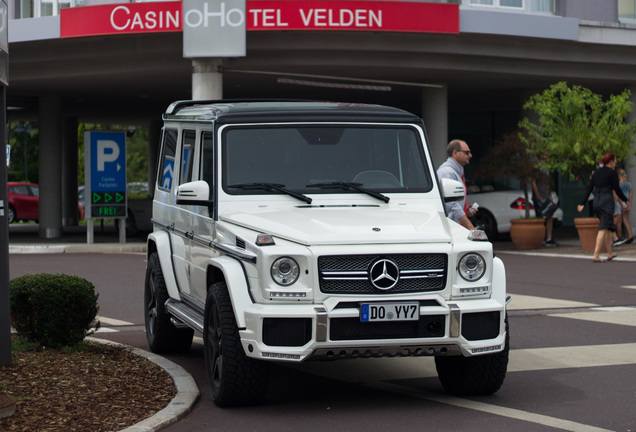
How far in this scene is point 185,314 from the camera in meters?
8.00

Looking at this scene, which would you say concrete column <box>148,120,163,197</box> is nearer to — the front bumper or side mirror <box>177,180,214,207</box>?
side mirror <box>177,180,214,207</box>

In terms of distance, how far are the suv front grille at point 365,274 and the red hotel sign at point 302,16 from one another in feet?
53.6

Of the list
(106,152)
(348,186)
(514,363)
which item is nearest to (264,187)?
(348,186)

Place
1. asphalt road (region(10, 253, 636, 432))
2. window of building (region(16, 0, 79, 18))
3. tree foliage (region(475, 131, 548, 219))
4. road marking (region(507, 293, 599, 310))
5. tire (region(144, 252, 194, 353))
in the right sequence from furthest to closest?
window of building (region(16, 0, 79, 18)), tree foliage (region(475, 131, 548, 219)), road marking (region(507, 293, 599, 310)), tire (region(144, 252, 194, 353)), asphalt road (region(10, 253, 636, 432))

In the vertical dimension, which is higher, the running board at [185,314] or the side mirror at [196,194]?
the side mirror at [196,194]

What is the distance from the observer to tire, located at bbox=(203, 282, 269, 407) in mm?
6566

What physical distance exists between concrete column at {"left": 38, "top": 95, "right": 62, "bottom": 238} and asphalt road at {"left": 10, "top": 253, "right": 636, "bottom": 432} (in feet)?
62.0

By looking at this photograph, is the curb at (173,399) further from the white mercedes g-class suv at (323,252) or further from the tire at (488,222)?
the tire at (488,222)

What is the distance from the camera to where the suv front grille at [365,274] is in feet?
21.2

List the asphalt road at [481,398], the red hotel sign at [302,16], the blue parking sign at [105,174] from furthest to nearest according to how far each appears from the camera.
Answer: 1. the blue parking sign at [105,174]
2. the red hotel sign at [302,16]
3. the asphalt road at [481,398]

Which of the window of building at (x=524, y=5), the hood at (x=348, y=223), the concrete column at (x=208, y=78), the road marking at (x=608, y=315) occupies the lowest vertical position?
the road marking at (x=608, y=315)

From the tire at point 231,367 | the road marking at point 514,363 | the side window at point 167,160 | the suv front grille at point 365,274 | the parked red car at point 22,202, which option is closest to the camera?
the suv front grille at point 365,274

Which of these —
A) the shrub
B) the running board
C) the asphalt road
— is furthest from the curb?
the shrub

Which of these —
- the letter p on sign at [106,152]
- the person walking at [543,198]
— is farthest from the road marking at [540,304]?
the letter p on sign at [106,152]
